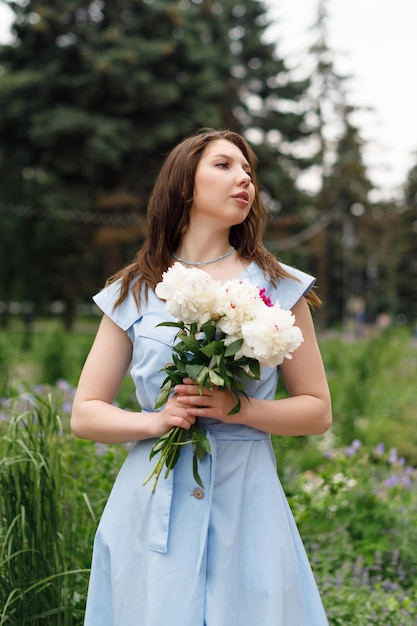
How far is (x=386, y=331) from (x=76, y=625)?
1056 centimetres

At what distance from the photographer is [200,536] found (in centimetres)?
166

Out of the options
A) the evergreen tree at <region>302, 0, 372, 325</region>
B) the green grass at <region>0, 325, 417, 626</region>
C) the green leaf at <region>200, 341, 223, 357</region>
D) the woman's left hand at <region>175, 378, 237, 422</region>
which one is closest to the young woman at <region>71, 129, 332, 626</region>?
the woman's left hand at <region>175, 378, 237, 422</region>

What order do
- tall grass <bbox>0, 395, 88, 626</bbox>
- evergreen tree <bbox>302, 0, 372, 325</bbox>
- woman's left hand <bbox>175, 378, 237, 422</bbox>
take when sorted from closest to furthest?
woman's left hand <bbox>175, 378, 237, 422</bbox>, tall grass <bbox>0, 395, 88, 626</bbox>, evergreen tree <bbox>302, 0, 372, 325</bbox>

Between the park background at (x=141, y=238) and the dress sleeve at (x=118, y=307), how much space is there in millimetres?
715

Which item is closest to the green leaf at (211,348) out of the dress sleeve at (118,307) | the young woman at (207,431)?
the young woman at (207,431)

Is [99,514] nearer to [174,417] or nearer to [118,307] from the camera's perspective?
[118,307]

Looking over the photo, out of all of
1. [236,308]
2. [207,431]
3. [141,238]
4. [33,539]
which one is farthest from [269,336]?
[141,238]

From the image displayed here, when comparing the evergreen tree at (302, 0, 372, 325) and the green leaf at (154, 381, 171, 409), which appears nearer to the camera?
the green leaf at (154, 381, 171, 409)

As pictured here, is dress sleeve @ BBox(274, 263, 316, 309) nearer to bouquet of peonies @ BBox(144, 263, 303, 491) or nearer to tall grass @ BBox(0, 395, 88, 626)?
bouquet of peonies @ BBox(144, 263, 303, 491)

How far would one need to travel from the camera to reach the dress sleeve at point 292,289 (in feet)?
5.97

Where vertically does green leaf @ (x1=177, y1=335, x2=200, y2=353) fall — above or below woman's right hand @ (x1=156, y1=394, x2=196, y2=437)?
above

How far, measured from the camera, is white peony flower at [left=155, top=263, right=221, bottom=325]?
5.09ft

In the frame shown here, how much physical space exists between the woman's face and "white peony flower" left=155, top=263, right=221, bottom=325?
0.32m

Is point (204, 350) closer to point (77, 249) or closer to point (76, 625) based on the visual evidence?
point (76, 625)
